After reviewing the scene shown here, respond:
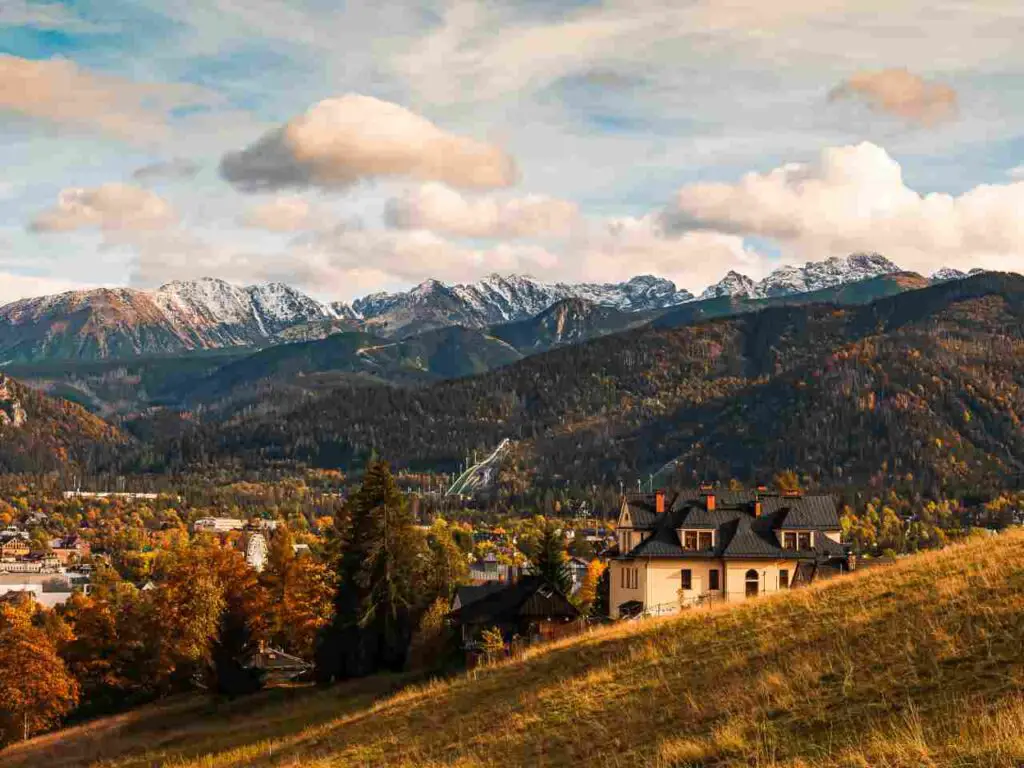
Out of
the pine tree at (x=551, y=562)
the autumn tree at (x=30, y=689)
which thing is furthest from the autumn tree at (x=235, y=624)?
the pine tree at (x=551, y=562)

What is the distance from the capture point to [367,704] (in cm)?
5022

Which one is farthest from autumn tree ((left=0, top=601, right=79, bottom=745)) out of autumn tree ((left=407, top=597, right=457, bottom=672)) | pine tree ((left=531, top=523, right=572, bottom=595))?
pine tree ((left=531, top=523, right=572, bottom=595))

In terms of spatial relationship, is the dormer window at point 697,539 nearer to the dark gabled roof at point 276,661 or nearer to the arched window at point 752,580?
the arched window at point 752,580

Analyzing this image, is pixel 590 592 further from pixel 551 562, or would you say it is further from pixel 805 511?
pixel 805 511

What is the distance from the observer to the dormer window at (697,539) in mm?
67250

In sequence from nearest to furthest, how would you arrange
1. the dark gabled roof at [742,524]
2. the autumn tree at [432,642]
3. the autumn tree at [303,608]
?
the dark gabled roof at [742,524], the autumn tree at [432,642], the autumn tree at [303,608]

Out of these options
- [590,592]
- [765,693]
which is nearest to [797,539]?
[590,592]

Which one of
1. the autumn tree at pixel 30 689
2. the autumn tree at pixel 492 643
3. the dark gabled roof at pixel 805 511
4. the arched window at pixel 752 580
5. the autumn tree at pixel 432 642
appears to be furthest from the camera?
the autumn tree at pixel 30 689

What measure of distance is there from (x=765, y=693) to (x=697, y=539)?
42285 mm

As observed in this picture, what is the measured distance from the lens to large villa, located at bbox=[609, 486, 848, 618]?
66.7 meters

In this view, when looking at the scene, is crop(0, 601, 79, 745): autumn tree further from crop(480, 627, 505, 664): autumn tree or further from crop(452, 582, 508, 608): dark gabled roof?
crop(480, 627, 505, 664): autumn tree

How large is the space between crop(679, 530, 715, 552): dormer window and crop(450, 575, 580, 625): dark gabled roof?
7369 mm

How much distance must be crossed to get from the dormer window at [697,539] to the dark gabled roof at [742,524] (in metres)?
0.23

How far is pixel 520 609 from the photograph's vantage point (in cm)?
6988
